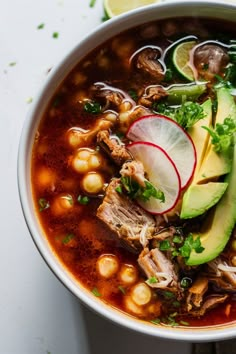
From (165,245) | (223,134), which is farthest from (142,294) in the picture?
(223,134)

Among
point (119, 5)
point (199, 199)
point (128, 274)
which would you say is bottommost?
point (128, 274)

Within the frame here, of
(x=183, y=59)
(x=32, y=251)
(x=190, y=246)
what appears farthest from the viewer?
(x=32, y=251)

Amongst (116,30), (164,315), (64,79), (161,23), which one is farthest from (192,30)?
(164,315)

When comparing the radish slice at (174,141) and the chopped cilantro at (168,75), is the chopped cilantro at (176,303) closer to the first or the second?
the radish slice at (174,141)

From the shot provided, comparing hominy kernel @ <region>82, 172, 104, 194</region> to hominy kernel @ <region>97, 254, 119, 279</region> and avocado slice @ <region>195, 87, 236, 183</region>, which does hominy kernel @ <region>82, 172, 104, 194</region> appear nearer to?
hominy kernel @ <region>97, 254, 119, 279</region>

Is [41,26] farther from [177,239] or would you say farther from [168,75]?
A: [177,239]

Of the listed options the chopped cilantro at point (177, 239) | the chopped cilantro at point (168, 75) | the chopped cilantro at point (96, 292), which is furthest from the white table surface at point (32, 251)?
the chopped cilantro at point (177, 239)

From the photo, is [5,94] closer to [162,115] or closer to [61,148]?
[61,148]

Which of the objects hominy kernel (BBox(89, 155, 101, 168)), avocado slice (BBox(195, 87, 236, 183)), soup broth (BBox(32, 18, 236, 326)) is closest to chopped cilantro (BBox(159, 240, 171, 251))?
soup broth (BBox(32, 18, 236, 326))
